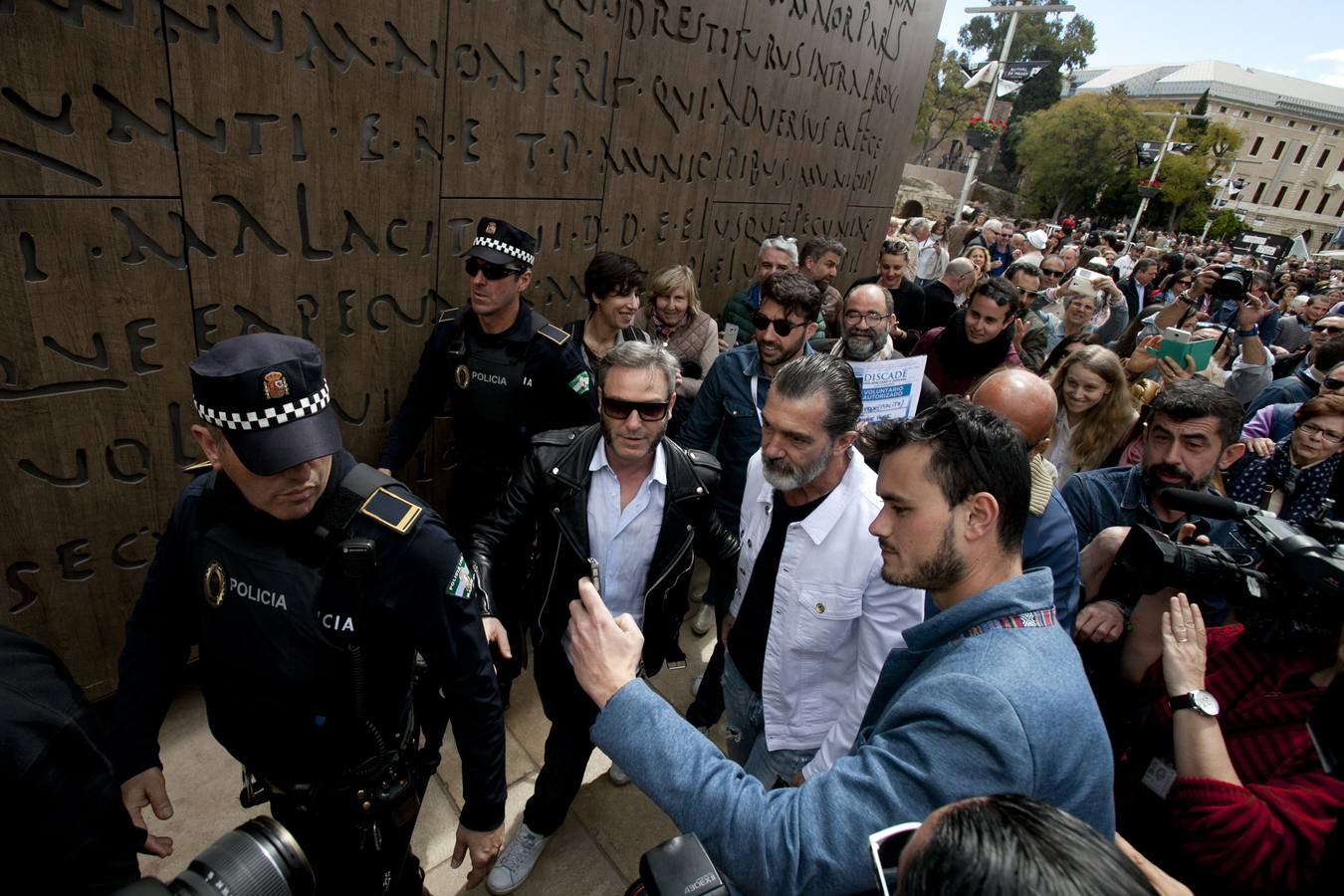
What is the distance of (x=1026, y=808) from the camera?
79 cm

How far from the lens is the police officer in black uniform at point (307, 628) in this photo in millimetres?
1458

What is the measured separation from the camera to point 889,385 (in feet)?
10.5

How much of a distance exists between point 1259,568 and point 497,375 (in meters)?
2.70

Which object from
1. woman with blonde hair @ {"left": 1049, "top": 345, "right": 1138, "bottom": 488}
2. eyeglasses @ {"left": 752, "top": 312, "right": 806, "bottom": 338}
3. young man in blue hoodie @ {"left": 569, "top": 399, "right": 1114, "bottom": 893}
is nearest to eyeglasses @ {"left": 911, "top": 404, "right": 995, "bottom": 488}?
young man in blue hoodie @ {"left": 569, "top": 399, "right": 1114, "bottom": 893}

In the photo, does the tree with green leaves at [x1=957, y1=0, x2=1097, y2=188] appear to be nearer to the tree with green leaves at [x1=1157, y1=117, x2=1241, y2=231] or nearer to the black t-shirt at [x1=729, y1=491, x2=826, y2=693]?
the tree with green leaves at [x1=1157, y1=117, x2=1241, y2=231]

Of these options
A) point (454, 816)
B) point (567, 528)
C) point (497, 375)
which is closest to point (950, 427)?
point (567, 528)

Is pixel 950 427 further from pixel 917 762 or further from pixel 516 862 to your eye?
pixel 516 862

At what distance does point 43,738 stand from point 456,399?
205 cm

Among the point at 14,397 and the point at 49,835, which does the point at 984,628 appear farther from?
the point at 14,397

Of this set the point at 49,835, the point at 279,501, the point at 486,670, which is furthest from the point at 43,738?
the point at 486,670

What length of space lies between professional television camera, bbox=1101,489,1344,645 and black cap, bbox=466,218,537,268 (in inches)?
99.7

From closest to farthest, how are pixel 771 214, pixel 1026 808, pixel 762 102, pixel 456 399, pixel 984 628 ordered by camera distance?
pixel 1026 808
pixel 984 628
pixel 456 399
pixel 762 102
pixel 771 214

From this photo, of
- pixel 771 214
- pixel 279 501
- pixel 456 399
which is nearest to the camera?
pixel 279 501

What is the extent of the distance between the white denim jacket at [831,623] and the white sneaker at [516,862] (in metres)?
1.01
